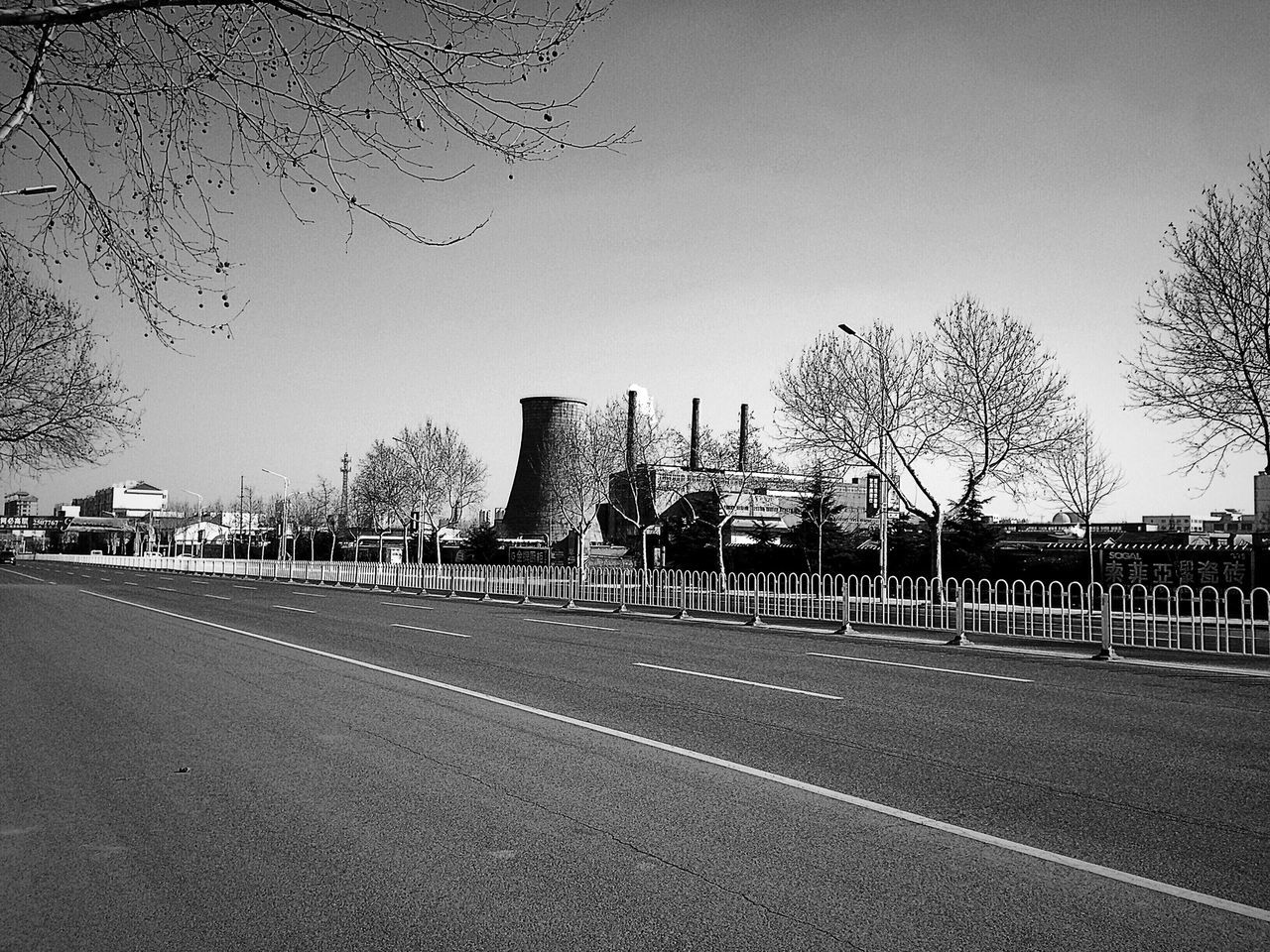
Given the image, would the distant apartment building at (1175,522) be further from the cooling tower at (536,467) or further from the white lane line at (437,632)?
the white lane line at (437,632)

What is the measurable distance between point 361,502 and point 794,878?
77.8 m

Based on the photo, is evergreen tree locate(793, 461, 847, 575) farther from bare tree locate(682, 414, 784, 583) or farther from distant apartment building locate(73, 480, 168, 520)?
distant apartment building locate(73, 480, 168, 520)

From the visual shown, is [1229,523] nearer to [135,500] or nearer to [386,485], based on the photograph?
[386,485]

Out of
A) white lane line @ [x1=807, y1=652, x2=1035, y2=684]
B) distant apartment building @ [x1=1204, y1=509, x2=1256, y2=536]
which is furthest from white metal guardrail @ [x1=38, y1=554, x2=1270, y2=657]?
distant apartment building @ [x1=1204, y1=509, x2=1256, y2=536]

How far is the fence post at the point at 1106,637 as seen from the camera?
15.7m

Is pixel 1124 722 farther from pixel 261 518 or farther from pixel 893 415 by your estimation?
pixel 261 518

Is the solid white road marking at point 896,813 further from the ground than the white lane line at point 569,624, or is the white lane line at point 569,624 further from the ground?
the solid white road marking at point 896,813

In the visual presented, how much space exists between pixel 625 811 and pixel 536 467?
3138 inches

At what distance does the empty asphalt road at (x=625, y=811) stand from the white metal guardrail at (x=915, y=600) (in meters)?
5.64

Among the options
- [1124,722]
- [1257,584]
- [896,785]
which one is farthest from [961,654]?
[1257,584]

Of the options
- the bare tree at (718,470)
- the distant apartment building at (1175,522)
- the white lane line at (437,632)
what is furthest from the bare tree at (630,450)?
the distant apartment building at (1175,522)

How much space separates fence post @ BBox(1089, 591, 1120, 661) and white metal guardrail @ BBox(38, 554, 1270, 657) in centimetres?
3

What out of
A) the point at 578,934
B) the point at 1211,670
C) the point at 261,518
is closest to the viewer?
the point at 578,934

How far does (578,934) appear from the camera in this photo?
399 centimetres
